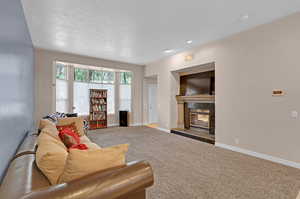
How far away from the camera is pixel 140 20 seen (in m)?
3.16

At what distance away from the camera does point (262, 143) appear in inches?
128

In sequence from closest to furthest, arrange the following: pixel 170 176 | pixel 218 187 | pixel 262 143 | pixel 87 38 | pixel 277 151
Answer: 1. pixel 218 187
2. pixel 170 176
3. pixel 277 151
4. pixel 262 143
5. pixel 87 38

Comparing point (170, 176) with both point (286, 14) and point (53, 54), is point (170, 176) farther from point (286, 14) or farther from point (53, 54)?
point (53, 54)

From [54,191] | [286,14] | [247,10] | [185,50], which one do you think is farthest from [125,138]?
[286,14]

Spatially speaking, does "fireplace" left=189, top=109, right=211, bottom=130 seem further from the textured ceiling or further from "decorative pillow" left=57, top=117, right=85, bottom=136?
"decorative pillow" left=57, top=117, right=85, bottom=136

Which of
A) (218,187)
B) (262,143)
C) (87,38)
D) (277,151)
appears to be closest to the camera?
(218,187)

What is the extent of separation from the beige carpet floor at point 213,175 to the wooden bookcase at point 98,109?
326cm

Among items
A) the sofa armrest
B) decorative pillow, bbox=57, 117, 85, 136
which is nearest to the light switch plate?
the sofa armrest

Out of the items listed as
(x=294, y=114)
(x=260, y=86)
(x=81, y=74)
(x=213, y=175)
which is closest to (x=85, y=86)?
(x=81, y=74)

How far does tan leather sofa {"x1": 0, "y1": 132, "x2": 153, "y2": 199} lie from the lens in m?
0.90

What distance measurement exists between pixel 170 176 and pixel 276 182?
5.21 ft

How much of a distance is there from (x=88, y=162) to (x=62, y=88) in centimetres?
561

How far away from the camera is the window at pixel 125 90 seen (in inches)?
289

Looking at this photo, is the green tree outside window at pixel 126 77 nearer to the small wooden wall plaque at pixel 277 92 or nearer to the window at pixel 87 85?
the window at pixel 87 85
